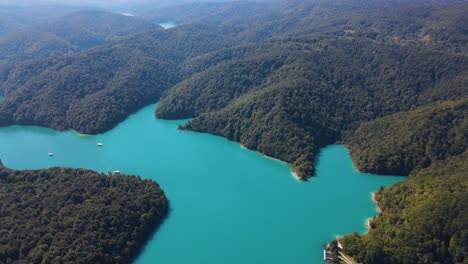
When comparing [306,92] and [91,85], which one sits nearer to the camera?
[306,92]

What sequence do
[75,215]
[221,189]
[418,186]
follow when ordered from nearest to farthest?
1. [75,215]
2. [418,186]
3. [221,189]

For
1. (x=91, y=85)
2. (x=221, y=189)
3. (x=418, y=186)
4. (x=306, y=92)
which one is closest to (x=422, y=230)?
(x=418, y=186)

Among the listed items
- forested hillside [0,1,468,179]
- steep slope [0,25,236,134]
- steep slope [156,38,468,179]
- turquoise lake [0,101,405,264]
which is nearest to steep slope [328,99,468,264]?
turquoise lake [0,101,405,264]

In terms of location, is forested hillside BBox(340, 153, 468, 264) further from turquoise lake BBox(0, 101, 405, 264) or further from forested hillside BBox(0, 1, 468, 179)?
forested hillside BBox(0, 1, 468, 179)

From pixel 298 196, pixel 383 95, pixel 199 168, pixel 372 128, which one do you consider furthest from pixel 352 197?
pixel 383 95

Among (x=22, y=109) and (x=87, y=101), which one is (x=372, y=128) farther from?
(x=22, y=109)

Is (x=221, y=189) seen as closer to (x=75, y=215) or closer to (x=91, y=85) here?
(x=75, y=215)
